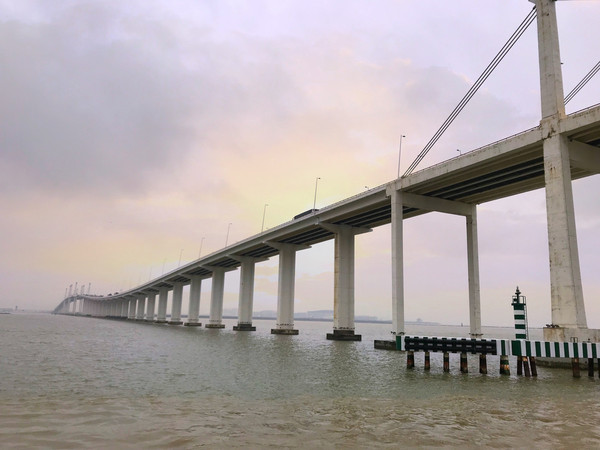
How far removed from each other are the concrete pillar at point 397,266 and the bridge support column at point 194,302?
86.2 metres

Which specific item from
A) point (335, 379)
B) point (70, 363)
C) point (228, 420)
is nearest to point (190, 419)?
point (228, 420)

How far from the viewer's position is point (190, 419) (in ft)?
37.1

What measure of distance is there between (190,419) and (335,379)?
34.0ft

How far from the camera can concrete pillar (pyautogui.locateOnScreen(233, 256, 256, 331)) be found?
305 feet

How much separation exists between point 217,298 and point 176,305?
3828 cm

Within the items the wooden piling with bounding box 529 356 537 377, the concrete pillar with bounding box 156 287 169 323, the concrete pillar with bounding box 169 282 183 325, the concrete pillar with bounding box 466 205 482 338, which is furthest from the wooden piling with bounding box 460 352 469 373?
the concrete pillar with bounding box 156 287 169 323

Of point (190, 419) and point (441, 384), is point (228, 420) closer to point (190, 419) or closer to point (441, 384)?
point (190, 419)

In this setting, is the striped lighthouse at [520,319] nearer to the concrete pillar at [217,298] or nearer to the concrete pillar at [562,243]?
the concrete pillar at [562,243]

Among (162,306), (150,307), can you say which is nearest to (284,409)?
(162,306)

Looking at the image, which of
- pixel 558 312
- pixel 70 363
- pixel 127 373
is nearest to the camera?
pixel 127 373

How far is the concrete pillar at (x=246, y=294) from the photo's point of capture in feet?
305

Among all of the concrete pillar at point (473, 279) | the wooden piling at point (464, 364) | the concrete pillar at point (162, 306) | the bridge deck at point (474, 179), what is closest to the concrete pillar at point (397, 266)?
the bridge deck at point (474, 179)

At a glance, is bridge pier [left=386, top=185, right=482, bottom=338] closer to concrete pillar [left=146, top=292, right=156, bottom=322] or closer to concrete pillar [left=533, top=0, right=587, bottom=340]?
concrete pillar [left=533, top=0, right=587, bottom=340]

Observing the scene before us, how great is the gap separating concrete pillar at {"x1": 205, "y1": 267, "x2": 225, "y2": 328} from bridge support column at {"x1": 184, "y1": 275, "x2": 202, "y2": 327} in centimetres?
1417
